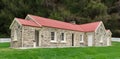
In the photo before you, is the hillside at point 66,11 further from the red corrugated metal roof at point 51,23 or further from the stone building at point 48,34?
the stone building at point 48,34

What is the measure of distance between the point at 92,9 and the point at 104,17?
3324 millimetres

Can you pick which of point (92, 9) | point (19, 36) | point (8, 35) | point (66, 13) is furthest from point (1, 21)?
point (19, 36)

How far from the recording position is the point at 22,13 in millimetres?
46312

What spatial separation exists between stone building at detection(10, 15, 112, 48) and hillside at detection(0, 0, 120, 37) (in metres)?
13.2

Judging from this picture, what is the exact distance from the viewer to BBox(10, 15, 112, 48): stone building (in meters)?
22.7

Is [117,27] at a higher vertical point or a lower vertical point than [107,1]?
lower

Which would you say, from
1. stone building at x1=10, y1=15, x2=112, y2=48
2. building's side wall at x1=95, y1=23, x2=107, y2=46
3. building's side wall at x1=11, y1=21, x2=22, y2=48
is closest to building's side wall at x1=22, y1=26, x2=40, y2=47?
stone building at x1=10, y1=15, x2=112, y2=48

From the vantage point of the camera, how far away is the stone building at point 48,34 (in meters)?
22.7

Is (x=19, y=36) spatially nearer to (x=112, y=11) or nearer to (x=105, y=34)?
(x=105, y=34)

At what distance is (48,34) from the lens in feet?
83.3

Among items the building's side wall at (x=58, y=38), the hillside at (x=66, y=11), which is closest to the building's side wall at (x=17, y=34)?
the building's side wall at (x=58, y=38)

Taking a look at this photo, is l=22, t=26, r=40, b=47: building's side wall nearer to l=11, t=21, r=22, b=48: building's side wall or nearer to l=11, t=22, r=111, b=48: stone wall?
l=11, t=22, r=111, b=48: stone wall

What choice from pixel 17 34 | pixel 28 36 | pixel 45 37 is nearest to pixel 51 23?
pixel 45 37

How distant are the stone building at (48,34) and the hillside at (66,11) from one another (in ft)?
43.3
